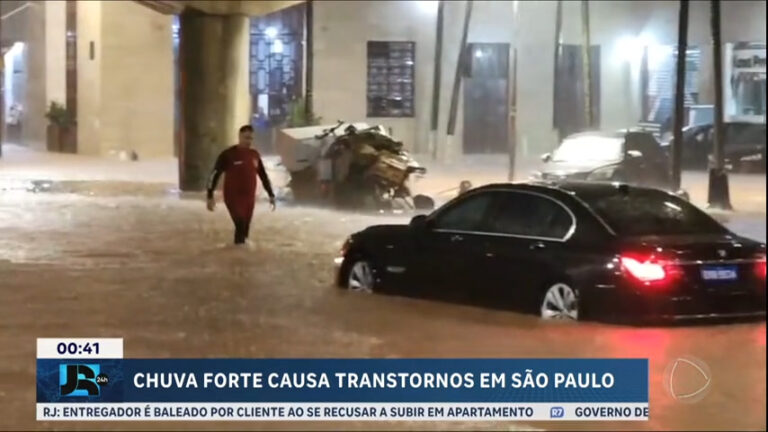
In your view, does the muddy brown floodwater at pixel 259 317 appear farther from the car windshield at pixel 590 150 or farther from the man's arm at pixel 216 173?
the car windshield at pixel 590 150

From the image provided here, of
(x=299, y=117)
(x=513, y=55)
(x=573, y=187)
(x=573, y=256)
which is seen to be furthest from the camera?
(x=513, y=55)

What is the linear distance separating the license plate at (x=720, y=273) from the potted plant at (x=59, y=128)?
54.7 ft

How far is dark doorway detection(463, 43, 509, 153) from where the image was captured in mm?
21797

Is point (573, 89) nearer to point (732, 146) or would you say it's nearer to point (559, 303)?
point (732, 146)

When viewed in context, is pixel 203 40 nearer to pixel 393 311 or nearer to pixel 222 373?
pixel 393 311

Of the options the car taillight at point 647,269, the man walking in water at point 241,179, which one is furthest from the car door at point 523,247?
the man walking in water at point 241,179

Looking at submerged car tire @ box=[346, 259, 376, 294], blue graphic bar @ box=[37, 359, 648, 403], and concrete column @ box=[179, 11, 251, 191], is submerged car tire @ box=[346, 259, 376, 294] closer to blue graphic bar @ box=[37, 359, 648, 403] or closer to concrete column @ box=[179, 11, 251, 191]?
blue graphic bar @ box=[37, 359, 648, 403]

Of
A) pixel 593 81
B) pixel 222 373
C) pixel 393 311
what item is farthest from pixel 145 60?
pixel 222 373

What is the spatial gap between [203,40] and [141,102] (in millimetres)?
10267

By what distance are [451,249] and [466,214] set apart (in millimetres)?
327

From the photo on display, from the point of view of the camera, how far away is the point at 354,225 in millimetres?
13539

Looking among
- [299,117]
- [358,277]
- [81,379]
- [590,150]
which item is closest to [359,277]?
[358,277]

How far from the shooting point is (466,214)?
10.6 meters

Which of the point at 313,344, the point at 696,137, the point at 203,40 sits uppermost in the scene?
the point at 203,40
